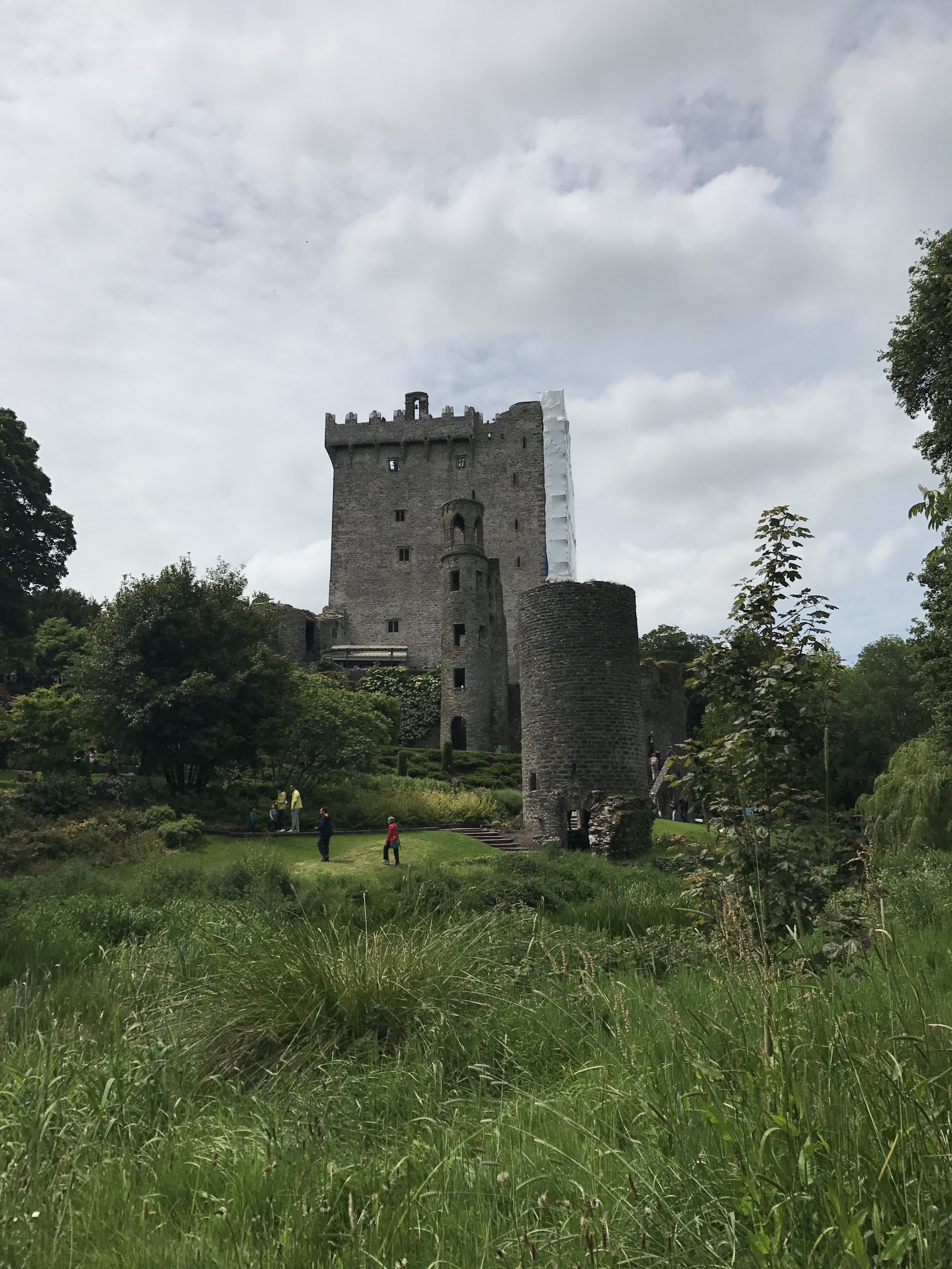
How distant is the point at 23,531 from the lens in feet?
102

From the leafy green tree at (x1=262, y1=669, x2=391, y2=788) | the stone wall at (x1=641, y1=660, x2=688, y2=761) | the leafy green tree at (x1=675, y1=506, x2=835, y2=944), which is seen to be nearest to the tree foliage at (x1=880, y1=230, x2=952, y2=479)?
the leafy green tree at (x1=675, y1=506, x2=835, y2=944)

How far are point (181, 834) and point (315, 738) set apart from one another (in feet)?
20.0

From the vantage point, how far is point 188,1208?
Answer: 2748 mm

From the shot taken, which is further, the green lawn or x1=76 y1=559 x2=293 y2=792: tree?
x1=76 y1=559 x2=293 y2=792: tree

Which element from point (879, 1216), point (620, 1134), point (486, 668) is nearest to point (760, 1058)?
point (620, 1134)

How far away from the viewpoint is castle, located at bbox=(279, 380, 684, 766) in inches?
2234

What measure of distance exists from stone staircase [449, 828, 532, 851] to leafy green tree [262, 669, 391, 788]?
16.1 feet

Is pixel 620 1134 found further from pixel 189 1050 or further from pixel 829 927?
pixel 829 927

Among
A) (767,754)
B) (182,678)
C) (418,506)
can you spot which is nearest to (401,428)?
(418,506)

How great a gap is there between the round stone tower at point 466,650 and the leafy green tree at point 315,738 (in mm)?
13437

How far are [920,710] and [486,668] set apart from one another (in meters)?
19.9

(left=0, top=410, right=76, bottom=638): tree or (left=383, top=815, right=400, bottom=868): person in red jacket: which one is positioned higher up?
(left=0, top=410, right=76, bottom=638): tree

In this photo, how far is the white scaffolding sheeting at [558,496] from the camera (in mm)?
59188

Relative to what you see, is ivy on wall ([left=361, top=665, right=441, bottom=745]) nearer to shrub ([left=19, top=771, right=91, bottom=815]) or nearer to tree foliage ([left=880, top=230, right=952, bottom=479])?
shrub ([left=19, top=771, right=91, bottom=815])
